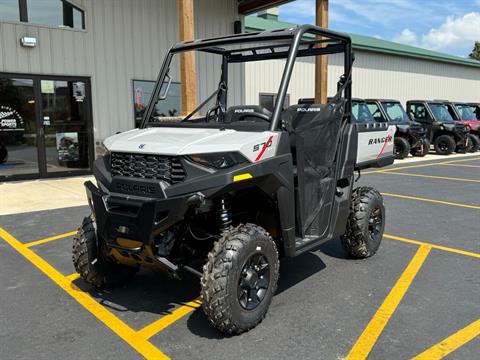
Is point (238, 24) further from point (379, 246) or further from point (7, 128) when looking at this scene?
point (379, 246)

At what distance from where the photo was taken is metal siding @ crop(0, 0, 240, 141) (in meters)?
10.1

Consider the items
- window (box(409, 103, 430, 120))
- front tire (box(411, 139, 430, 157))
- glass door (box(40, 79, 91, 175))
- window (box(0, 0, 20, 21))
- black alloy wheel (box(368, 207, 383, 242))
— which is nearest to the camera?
black alloy wheel (box(368, 207, 383, 242))

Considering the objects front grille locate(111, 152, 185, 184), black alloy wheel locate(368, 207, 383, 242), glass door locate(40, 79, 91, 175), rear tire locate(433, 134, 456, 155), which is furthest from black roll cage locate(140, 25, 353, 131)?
rear tire locate(433, 134, 456, 155)

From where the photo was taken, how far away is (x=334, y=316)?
3557 mm

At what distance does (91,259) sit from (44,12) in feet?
27.9

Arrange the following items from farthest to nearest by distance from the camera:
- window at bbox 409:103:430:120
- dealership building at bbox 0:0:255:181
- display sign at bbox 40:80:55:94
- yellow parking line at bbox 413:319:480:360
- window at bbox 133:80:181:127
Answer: window at bbox 409:103:430:120 → window at bbox 133:80:181:127 → display sign at bbox 40:80:55:94 → dealership building at bbox 0:0:255:181 → yellow parking line at bbox 413:319:480:360

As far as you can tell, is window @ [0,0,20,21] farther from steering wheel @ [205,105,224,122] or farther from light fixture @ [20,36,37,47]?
steering wheel @ [205,105,224,122]

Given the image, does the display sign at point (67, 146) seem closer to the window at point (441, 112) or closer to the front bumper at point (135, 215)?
the front bumper at point (135, 215)

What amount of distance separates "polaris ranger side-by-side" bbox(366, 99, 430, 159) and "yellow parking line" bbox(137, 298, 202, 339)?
12176 mm

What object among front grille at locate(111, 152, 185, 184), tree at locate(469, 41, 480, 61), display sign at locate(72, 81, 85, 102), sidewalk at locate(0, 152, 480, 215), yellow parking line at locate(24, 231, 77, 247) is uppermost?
tree at locate(469, 41, 480, 61)

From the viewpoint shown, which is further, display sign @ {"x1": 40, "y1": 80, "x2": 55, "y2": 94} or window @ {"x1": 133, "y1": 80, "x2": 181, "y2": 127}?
window @ {"x1": 133, "y1": 80, "x2": 181, "y2": 127}

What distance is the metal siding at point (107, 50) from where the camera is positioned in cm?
1010

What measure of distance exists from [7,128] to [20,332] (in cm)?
789

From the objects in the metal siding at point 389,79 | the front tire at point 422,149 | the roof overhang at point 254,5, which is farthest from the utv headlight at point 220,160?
the front tire at point 422,149
